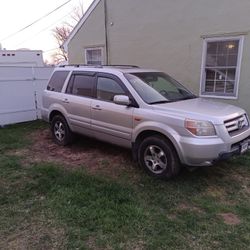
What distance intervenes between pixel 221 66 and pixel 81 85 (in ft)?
13.5

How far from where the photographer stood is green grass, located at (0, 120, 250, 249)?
3217 millimetres

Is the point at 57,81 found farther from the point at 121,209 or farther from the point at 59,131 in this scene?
A: the point at 121,209

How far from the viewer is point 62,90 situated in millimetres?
6535

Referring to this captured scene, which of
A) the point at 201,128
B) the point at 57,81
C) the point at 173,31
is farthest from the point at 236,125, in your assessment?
the point at 173,31

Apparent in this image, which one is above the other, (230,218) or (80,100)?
(80,100)

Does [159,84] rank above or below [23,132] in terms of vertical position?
above

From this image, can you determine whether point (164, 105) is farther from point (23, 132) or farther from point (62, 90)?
point (23, 132)

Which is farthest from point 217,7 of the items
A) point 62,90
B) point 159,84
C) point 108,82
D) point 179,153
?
point 179,153

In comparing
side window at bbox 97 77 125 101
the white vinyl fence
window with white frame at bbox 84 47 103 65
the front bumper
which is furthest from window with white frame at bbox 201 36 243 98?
Answer: the white vinyl fence

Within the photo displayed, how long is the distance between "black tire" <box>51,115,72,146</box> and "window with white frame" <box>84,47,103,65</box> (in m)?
4.90

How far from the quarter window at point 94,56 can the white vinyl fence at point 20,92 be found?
1.85 m

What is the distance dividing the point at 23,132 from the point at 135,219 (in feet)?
18.5

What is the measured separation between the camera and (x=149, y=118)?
4.72 meters

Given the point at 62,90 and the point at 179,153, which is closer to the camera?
the point at 179,153
